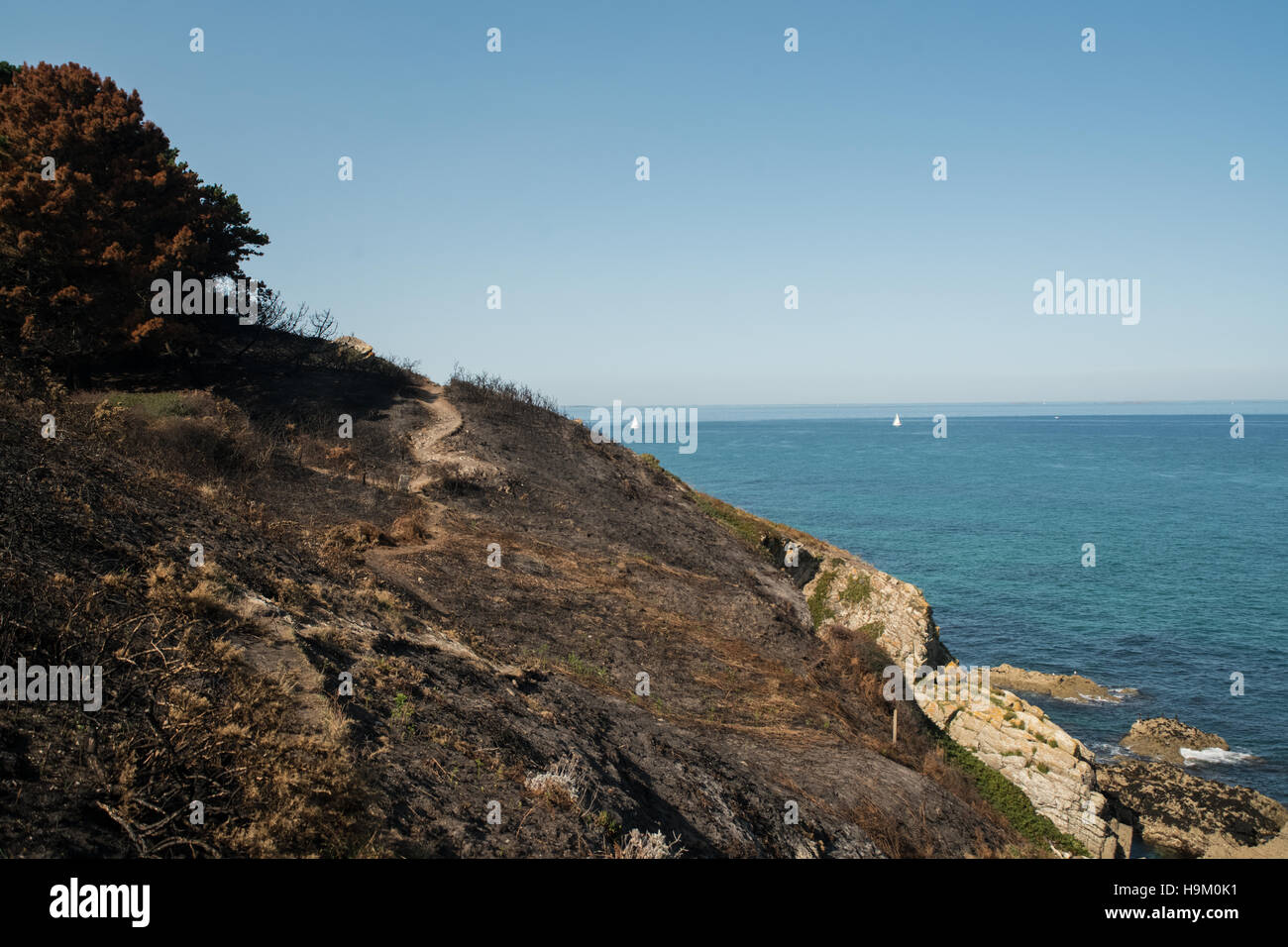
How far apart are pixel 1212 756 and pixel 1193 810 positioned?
5515mm

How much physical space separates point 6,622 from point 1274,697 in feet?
157

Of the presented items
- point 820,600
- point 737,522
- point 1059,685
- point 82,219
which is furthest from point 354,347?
point 1059,685

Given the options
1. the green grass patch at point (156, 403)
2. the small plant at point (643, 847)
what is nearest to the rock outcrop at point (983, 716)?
the small plant at point (643, 847)

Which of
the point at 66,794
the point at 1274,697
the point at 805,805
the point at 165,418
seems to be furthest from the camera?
the point at 1274,697

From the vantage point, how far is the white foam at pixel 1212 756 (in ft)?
99.2

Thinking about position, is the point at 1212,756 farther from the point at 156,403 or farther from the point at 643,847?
the point at 156,403

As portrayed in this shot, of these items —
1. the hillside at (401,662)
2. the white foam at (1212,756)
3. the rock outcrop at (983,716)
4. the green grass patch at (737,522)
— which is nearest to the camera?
the hillside at (401,662)

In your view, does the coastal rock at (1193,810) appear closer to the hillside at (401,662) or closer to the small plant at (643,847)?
the hillside at (401,662)

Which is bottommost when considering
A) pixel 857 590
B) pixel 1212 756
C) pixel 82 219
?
pixel 1212 756

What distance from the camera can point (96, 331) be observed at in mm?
24250

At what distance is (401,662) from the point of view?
11.3 meters

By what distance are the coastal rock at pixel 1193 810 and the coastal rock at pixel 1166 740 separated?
198 cm
